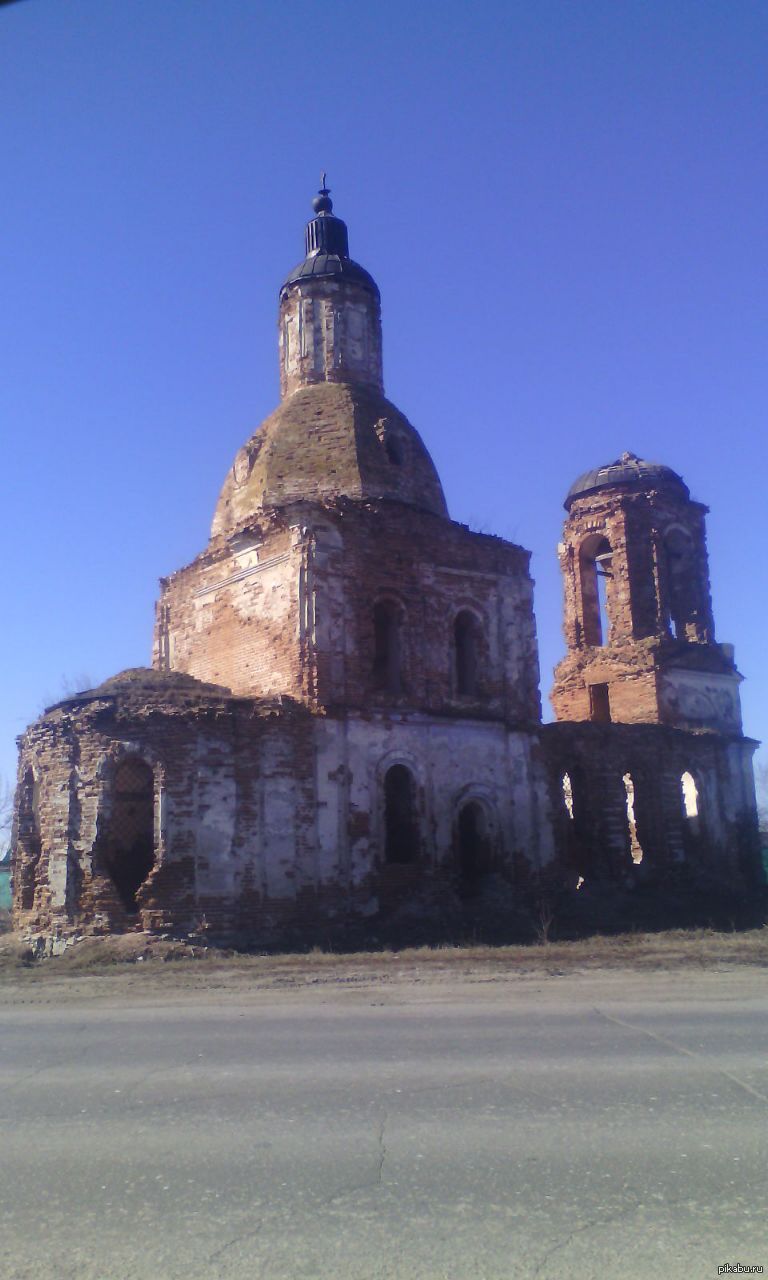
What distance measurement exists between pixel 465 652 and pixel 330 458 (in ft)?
16.8

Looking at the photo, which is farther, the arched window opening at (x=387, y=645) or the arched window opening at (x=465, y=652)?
the arched window opening at (x=465, y=652)

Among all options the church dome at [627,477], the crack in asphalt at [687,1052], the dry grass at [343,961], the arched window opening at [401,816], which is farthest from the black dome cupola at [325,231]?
the crack in asphalt at [687,1052]

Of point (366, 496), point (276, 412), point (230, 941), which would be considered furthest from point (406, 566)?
point (230, 941)

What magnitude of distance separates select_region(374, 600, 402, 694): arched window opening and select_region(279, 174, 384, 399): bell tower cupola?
20.7 ft

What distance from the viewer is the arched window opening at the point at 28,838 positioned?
721 inches

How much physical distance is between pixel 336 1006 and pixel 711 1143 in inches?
239

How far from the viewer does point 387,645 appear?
2127 centimetres

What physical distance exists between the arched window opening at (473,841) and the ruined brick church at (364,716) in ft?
0.13

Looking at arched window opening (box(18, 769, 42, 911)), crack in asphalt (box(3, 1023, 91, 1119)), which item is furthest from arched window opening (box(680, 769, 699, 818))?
crack in asphalt (box(3, 1023, 91, 1119))

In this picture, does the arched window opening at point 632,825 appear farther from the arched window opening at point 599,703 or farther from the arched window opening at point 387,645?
the arched window opening at point 387,645

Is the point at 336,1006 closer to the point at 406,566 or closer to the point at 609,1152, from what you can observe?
the point at 609,1152

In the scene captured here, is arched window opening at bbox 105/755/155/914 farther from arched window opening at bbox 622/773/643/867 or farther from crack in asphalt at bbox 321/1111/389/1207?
crack in asphalt at bbox 321/1111/389/1207

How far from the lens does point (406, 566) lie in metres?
21.1

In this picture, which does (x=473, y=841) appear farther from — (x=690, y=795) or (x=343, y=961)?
(x=690, y=795)
